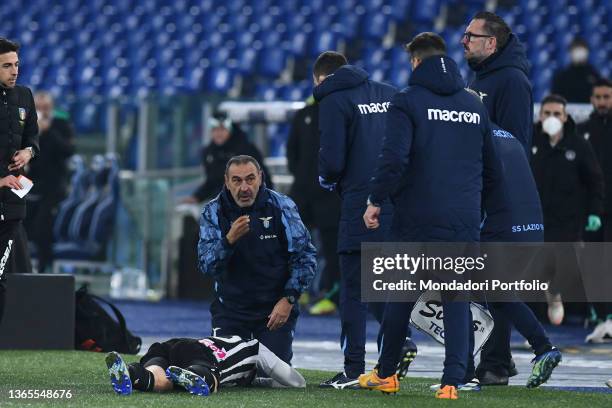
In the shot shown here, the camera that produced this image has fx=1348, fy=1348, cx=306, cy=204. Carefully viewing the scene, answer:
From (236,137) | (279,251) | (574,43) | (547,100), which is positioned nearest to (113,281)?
(236,137)

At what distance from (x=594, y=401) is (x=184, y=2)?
51.5 ft

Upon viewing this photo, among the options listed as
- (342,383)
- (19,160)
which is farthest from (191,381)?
(19,160)

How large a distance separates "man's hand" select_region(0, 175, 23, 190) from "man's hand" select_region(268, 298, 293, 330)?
1.39 meters

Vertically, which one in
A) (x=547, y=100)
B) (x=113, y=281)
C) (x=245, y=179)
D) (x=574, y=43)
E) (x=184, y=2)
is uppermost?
(x=184, y=2)

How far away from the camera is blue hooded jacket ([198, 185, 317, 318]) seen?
6547 mm

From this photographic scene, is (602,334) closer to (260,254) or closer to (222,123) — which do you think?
(260,254)

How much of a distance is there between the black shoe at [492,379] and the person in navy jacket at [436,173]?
98 cm

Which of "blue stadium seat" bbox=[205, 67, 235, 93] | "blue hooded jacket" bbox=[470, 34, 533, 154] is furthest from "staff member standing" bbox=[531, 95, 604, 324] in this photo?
"blue stadium seat" bbox=[205, 67, 235, 93]

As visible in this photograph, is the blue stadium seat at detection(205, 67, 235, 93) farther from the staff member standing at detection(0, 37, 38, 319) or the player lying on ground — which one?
the player lying on ground

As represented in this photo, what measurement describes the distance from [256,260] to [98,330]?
2.13 meters

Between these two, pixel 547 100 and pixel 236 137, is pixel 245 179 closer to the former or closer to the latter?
pixel 547 100

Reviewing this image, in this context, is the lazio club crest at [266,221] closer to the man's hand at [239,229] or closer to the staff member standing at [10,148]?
the man's hand at [239,229]

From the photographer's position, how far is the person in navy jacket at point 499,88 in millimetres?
6688

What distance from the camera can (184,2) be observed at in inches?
816
